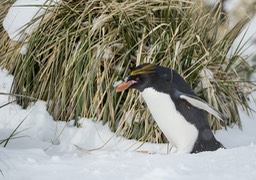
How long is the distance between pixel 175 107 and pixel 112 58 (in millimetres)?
750

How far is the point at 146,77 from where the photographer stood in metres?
4.03

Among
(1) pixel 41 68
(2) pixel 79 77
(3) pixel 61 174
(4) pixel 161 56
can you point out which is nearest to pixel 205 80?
(4) pixel 161 56

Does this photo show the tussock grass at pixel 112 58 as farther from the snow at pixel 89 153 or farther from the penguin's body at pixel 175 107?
the penguin's body at pixel 175 107

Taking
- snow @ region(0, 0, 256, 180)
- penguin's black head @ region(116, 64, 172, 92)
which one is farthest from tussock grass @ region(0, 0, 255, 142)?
penguin's black head @ region(116, 64, 172, 92)

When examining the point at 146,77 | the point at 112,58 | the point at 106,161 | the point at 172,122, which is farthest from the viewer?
the point at 112,58

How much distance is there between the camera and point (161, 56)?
448 centimetres

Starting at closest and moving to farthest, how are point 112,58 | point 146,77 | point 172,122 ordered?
point 172,122, point 146,77, point 112,58

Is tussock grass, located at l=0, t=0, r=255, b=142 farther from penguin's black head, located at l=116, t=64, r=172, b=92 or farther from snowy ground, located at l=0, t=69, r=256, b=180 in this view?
penguin's black head, located at l=116, t=64, r=172, b=92

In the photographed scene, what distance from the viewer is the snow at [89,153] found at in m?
2.68

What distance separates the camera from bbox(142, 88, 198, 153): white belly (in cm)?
392

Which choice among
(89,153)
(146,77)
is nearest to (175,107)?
(146,77)

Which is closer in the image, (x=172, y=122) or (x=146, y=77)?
(x=172, y=122)

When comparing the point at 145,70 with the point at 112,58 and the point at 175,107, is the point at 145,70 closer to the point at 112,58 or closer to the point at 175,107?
the point at 175,107

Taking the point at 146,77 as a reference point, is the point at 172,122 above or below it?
below
